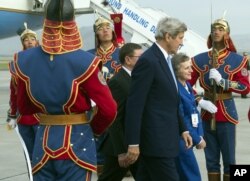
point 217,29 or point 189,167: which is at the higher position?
point 217,29

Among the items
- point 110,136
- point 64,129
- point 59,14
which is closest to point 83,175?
point 64,129

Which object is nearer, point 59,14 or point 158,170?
point 59,14

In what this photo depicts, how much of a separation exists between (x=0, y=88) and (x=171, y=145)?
18451mm

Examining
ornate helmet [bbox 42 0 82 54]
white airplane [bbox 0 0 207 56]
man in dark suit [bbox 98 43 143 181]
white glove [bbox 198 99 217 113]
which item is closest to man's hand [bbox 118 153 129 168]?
man in dark suit [bbox 98 43 143 181]

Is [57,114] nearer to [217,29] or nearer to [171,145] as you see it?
[171,145]

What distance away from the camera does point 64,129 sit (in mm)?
3936

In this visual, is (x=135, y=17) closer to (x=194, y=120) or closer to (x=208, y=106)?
(x=208, y=106)

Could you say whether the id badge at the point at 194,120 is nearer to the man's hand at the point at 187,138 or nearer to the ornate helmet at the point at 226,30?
the man's hand at the point at 187,138

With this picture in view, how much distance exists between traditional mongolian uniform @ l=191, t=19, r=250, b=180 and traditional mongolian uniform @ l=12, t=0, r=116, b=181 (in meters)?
2.45

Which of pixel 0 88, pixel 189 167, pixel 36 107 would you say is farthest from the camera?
pixel 0 88

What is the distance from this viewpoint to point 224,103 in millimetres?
6355

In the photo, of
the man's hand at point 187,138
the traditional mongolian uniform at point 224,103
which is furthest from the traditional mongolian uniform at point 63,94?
the traditional mongolian uniform at point 224,103

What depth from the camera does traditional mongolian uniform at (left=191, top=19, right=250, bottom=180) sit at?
20.5 feet

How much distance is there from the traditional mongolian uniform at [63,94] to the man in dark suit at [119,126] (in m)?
1.23
